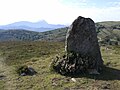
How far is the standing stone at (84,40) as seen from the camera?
25.0 meters

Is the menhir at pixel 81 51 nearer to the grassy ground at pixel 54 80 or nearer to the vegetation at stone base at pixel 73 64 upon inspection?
the vegetation at stone base at pixel 73 64

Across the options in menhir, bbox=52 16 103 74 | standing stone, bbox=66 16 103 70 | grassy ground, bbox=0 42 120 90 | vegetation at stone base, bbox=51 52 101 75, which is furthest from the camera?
standing stone, bbox=66 16 103 70

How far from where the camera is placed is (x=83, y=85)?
804 inches

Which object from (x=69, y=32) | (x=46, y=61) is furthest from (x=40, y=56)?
(x=69, y=32)

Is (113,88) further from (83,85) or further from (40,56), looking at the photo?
(40,56)

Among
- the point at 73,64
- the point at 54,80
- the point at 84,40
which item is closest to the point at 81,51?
the point at 84,40

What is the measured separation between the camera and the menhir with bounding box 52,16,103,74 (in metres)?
23.5

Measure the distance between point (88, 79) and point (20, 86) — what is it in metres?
5.82

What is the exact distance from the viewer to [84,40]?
25422 millimetres

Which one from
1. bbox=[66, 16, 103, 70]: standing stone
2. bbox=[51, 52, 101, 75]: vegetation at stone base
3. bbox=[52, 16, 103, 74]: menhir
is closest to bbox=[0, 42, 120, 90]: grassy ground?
bbox=[51, 52, 101, 75]: vegetation at stone base

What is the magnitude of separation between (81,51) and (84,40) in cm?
124

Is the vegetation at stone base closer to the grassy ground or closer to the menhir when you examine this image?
the menhir

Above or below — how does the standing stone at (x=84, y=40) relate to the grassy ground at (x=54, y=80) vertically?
above

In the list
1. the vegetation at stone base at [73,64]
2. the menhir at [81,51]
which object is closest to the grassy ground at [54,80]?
the vegetation at stone base at [73,64]
